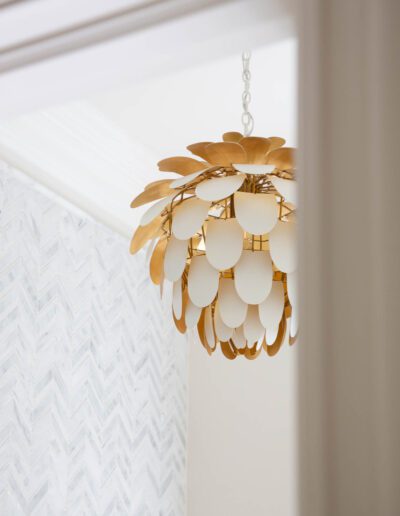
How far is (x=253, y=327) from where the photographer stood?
2010 millimetres

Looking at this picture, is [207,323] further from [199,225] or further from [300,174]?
[300,174]

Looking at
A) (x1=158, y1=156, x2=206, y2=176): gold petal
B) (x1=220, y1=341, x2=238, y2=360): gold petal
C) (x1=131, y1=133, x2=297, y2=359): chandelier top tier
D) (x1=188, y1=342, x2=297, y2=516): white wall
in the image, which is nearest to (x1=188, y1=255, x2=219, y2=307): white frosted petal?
(x1=131, y1=133, x2=297, y2=359): chandelier top tier

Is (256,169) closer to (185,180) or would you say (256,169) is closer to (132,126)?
(185,180)

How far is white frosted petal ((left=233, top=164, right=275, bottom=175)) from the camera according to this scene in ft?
5.68

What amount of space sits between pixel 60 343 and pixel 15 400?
0.35 metres

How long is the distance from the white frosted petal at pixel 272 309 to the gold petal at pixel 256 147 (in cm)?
35

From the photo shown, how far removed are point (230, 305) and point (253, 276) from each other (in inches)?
4.6

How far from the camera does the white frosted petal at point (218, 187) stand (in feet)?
5.67

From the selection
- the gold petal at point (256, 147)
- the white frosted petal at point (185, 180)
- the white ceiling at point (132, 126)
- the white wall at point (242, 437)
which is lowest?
the white wall at point (242, 437)

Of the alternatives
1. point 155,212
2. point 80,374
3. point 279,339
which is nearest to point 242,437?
point 80,374

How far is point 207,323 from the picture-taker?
206 centimetres

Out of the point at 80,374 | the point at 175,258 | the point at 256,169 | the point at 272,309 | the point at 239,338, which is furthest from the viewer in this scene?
the point at 80,374

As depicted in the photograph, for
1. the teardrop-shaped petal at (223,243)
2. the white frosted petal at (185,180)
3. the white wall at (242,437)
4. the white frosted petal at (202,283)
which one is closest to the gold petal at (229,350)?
the white frosted petal at (202,283)

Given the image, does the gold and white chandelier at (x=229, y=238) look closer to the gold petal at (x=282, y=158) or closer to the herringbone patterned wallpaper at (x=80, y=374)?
the gold petal at (x=282, y=158)
